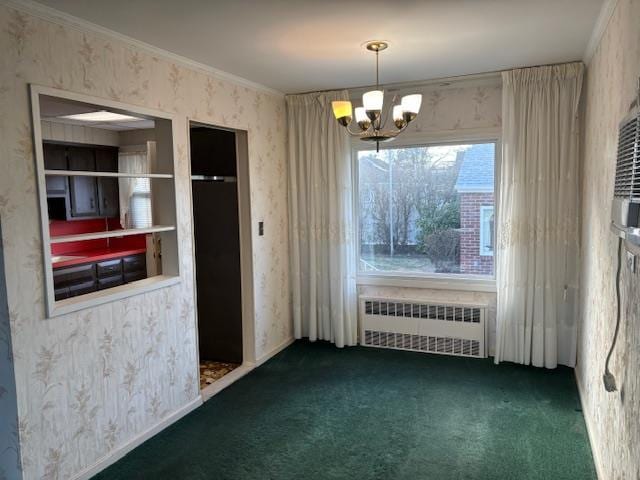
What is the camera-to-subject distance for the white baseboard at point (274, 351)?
172 inches

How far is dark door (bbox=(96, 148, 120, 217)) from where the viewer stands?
6.08 meters

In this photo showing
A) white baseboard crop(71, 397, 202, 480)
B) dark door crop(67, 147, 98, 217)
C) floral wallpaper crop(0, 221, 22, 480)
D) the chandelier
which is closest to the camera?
floral wallpaper crop(0, 221, 22, 480)

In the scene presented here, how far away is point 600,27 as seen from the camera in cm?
283

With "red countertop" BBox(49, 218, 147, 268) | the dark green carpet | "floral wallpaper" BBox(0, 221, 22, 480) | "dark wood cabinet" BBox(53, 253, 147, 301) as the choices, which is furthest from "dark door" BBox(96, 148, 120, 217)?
"floral wallpaper" BBox(0, 221, 22, 480)

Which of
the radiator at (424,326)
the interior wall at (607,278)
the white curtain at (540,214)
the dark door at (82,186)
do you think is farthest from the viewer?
the dark door at (82,186)

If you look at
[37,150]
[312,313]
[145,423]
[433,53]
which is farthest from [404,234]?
[37,150]

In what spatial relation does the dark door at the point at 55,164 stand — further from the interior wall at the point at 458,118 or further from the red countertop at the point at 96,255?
the interior wall at the point at 458,118

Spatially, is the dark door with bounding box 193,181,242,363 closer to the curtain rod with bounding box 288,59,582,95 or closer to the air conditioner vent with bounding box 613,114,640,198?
the curtain rod with bounding box 288,59,582,95

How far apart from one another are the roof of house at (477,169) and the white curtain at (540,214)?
348 mm

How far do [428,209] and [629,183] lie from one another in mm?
2981

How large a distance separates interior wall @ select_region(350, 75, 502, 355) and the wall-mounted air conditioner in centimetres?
246

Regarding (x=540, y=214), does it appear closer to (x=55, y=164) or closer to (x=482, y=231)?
(x=482, y=231)

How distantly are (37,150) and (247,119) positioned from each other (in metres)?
2.02

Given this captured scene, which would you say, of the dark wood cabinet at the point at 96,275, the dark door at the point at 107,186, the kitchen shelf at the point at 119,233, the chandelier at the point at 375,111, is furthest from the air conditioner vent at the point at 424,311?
the dark door at the point at 107,186
